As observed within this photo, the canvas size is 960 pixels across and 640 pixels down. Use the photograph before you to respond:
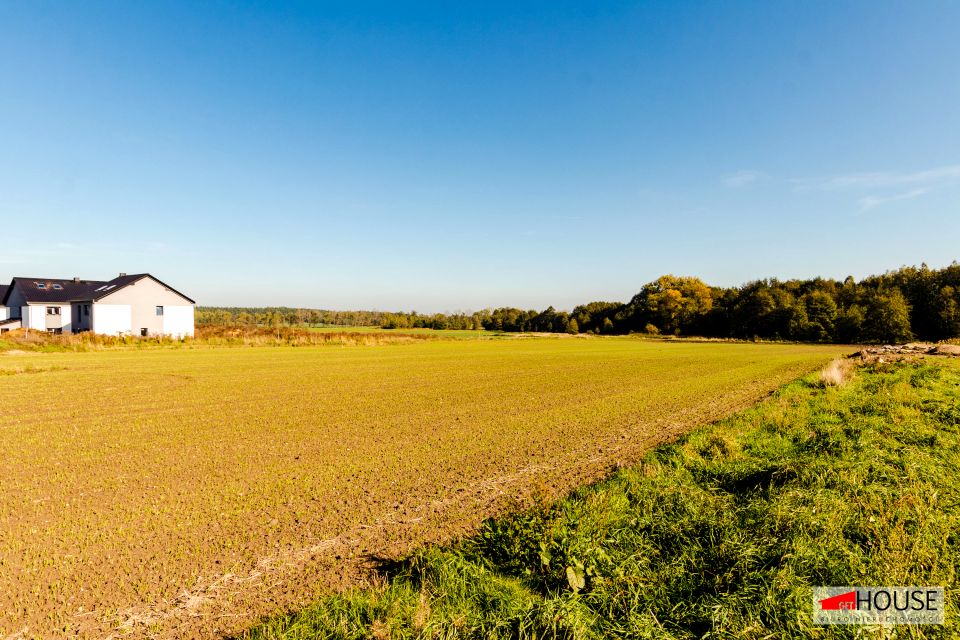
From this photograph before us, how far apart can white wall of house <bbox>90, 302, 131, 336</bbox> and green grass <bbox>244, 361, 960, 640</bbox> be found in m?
65.2

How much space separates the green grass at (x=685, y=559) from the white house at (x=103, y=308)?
2513 inches

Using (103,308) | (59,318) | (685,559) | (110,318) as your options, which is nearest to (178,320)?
(110,318)

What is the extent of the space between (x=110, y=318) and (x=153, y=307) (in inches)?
185

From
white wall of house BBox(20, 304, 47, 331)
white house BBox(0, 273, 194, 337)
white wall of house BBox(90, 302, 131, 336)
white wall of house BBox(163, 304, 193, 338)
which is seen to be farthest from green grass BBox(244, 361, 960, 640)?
white wall of house BBox(20, 304, 47, 331)

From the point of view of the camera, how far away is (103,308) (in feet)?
174

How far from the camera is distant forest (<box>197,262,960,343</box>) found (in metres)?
77.7

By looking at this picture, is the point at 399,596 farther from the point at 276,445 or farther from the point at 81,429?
the point at 81,429

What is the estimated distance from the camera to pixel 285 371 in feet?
88.0

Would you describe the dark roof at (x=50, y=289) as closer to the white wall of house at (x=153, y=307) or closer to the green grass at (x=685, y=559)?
the white wall of house at (x=153, y=307)

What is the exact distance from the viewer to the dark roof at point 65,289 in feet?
182

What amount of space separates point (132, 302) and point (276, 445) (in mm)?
60139

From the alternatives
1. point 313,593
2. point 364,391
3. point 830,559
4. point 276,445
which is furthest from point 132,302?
point 830,559

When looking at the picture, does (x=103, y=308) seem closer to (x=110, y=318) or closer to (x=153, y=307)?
(x=110, y=318)

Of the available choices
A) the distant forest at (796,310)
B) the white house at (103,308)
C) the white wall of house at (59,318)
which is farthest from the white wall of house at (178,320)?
the distant forest at (796,310)
